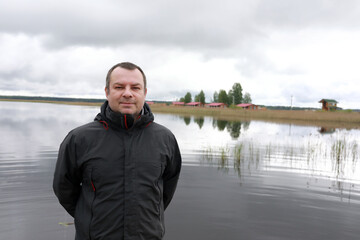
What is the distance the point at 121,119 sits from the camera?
85.9 inches

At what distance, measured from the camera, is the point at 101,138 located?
7.19ft

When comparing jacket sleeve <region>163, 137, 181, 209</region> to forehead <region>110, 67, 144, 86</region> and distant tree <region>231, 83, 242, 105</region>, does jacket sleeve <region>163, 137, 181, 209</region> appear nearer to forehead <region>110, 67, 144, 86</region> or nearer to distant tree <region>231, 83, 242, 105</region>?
forehead <region>110, 67, 144, 86</region>

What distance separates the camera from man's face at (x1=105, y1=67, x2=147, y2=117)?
7.22 feet

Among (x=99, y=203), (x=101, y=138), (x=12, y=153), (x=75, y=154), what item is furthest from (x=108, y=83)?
(x=12, y=153)

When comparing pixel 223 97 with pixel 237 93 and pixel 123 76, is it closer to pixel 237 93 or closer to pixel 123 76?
pixel 237 93

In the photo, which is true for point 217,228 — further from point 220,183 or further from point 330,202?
point 330,202

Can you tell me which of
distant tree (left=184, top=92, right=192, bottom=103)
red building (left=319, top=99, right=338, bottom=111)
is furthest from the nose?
distant tree (left=184, top=92, right=192, bottom=103)

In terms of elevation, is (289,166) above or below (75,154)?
below

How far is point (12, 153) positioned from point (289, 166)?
13.4 m

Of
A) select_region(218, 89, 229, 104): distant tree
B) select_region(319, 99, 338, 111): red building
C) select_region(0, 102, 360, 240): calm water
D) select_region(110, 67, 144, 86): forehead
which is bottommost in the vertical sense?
select_region(0, 102, 360, 240): calm water

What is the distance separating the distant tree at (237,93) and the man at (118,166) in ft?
377

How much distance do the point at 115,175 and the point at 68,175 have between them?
18.7 inches

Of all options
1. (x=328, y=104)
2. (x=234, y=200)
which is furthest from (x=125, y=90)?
(x=328, y=104)

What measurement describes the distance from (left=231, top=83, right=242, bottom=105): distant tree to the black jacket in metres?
115
